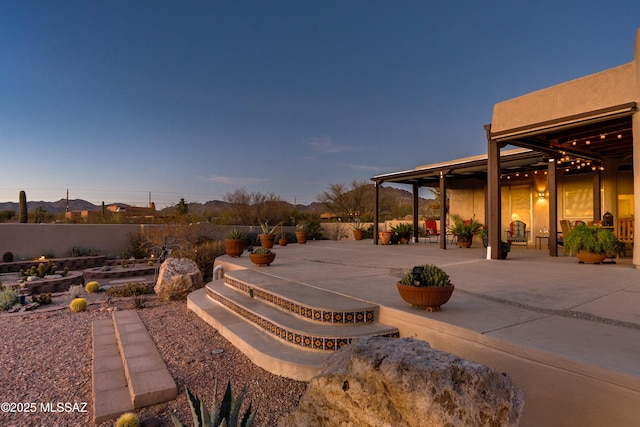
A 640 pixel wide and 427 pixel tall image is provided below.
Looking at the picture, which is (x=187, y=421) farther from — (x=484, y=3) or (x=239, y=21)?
(x=484, y=3)

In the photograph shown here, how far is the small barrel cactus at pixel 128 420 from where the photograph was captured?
2461 mm

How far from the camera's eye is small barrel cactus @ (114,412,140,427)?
8.07ft

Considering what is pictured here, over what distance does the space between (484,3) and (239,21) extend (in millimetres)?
8029

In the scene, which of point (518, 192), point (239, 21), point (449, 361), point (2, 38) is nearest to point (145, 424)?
point (449, 361)

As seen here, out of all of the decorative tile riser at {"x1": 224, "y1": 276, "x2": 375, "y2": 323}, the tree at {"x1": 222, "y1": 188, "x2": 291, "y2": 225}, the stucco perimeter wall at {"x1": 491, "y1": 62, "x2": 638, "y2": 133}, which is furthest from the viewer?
the tree at {"x1": 222, "y1": 188, "x2": 291, "y2": 225}

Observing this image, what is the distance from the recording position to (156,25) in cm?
1018

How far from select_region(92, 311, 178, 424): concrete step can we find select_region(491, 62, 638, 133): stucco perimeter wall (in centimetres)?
805

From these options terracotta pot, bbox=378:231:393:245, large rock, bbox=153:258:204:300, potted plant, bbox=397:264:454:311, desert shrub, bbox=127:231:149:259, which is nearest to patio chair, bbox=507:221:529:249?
terracotta pot, bbox=378:231:393:245

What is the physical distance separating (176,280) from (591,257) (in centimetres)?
851

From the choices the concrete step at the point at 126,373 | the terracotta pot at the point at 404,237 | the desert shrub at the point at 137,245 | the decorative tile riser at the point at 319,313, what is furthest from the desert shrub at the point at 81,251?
the terracotta pot at the point at 404,237

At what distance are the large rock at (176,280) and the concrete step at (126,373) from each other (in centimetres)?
206

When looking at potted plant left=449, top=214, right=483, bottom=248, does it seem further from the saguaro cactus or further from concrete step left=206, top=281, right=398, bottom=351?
the saguaro cactus

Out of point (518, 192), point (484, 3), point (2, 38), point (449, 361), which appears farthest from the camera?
point (518, 192)

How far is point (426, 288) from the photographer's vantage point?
3.21 meters
